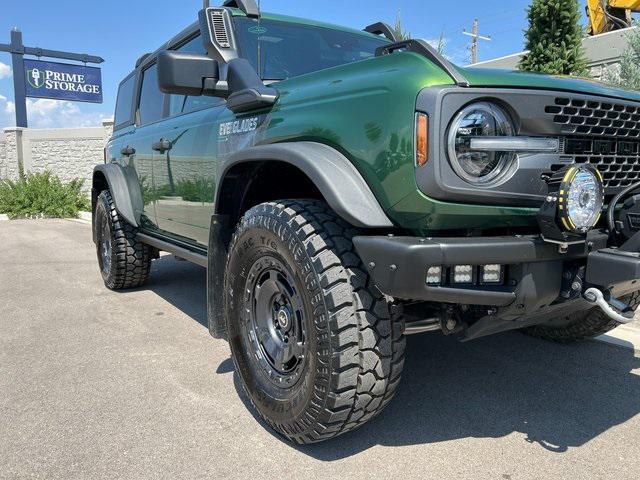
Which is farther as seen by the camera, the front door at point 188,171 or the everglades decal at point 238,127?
the front door at point 188,171

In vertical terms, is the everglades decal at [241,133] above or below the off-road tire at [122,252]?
above

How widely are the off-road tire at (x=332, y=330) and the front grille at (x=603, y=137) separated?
83cm

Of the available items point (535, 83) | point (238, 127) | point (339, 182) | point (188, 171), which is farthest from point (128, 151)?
point (535, 83)

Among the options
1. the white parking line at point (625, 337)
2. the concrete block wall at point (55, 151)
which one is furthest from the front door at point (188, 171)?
the concrete block wall at point (55, 151)

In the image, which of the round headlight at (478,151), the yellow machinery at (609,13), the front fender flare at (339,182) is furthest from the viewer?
the yellow machinery at (609,13)

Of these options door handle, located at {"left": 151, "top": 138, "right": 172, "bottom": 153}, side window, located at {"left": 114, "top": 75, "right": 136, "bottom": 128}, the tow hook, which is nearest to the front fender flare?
the tow hook

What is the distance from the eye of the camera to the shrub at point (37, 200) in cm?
1386

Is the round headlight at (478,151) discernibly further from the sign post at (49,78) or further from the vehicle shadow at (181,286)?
the sign post at (49,78)

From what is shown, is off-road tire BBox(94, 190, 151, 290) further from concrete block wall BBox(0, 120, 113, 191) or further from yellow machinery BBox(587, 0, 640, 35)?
concrete block wall BBox(0, 120, 113, 191)

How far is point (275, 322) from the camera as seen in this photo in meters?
2.51

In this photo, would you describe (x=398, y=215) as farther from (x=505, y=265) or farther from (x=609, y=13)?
(x=609, y=13)

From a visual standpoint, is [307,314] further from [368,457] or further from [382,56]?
[382,56]

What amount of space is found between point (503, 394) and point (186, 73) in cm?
226

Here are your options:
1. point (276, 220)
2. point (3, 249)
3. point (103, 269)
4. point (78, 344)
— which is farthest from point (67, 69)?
point (276, 220)
